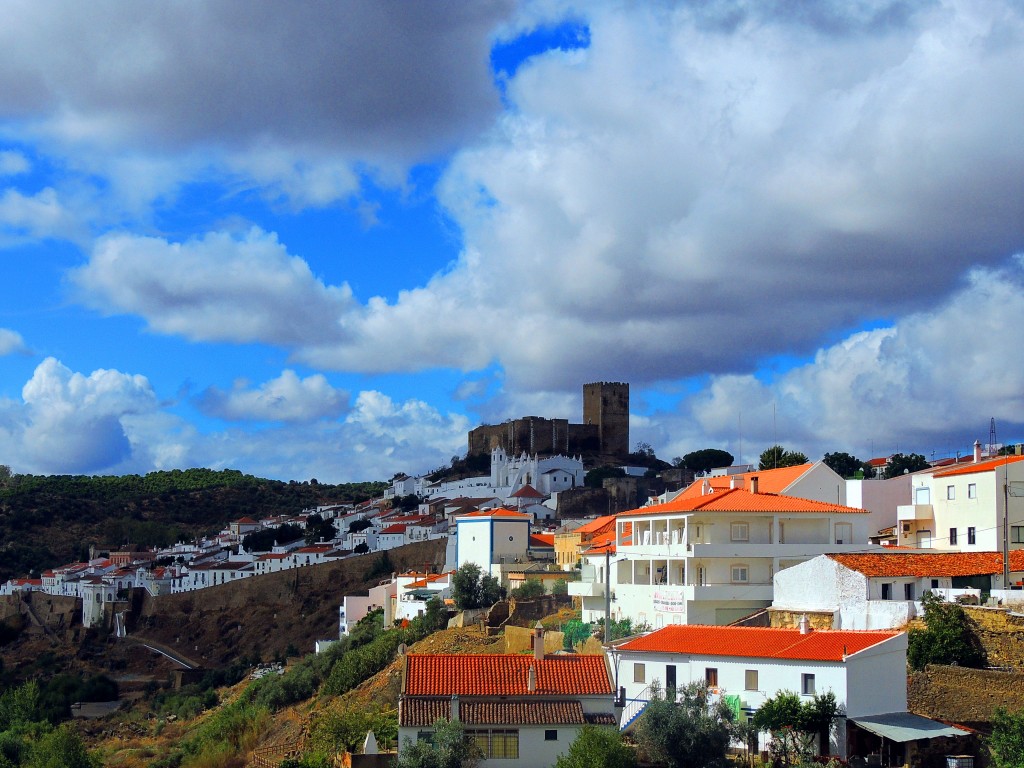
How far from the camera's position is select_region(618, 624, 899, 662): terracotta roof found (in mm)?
25641

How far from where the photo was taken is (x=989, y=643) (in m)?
28.2

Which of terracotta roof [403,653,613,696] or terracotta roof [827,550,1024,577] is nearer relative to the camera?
terracotta roof [403,653,613,696]

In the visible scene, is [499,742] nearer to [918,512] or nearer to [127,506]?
[918,512]

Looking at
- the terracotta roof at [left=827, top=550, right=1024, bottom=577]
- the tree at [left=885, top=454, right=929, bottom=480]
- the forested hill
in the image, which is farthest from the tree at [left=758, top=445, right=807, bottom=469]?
the forested hill

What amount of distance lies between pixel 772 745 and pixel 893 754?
2.38 meters

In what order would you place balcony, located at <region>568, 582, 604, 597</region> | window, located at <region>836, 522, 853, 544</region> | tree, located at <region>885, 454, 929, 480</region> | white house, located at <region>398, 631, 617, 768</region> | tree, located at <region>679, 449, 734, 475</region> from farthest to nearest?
tree, located at <region>679, 449, 734, 475</region> → tree, located at <region>885, 454, 929, 480</region> → balcony, located at <region>568, 582, 604, 597</region> → window, located at <region>836, 522, 853, 544</region> → white house, located at <region>398, 631, 617, 768</region>

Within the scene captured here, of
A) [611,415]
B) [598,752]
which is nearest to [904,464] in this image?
[611,415]

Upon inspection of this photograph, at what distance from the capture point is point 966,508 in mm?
38031

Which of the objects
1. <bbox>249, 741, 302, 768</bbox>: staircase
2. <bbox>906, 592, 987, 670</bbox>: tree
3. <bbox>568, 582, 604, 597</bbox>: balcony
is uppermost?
<bbox>568, 582, 604, 597</bbox>: balcony

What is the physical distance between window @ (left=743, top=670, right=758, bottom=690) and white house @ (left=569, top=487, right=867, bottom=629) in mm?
7164

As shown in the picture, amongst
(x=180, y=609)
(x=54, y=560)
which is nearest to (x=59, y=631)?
(x=180, y=609)

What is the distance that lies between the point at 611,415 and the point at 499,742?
3935 inches

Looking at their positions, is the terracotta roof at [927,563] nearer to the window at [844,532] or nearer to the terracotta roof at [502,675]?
the window at [844,532]

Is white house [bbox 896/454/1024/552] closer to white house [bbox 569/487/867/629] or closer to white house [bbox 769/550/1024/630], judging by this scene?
white house [bbox 769/550/1024/630]
